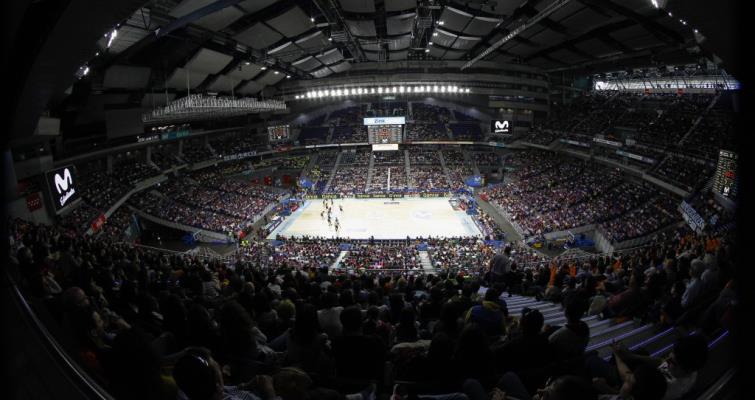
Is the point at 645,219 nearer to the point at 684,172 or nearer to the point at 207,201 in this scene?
the point at 684,172

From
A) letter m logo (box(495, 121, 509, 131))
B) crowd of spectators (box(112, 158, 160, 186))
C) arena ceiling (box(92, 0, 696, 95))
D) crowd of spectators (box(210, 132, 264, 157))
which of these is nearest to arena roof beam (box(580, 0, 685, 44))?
arena ceiling (box(92, 0, 696, 95))

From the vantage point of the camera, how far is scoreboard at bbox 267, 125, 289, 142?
4456 centimetres

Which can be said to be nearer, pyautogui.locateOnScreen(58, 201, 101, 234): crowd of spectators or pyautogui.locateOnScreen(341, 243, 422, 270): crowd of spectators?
pyautogui.locateOnScreen(58, 201, 101, 234): crowd of spectators

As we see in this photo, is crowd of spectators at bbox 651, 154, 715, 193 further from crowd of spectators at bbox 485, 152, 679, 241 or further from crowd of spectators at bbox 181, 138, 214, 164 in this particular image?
crowd of spectators at bbox 181, 138, 214, 164

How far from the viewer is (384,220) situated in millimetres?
32000

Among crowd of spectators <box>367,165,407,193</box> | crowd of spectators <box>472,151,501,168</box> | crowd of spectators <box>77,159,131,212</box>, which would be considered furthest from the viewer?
crowd of spectators <box>472,151,501,168</box>

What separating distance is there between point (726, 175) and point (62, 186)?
30.2 metres

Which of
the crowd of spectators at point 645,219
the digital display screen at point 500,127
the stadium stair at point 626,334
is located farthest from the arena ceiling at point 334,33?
the stadium stair at point 626,334

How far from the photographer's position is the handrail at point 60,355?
2.49 metres

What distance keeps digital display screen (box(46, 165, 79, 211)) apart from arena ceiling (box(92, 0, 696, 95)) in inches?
211

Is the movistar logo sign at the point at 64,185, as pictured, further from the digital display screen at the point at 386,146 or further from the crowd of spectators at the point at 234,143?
the digital display screen at the point at 386,146

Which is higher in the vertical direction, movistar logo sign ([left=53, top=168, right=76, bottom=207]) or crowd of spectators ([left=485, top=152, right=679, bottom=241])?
movistar logo sign ([left=53, top=168, right=76, bottom=207])

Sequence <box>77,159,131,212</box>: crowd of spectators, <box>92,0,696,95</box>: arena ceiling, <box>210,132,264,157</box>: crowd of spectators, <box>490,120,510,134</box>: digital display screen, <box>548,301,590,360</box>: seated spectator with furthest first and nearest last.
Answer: <box>210,132,264,157</box>: crowd of spectators, <box>490,120,510,134</box>: digital display screen, <box>77,159,131,212</box>: crowd of spectators, <box>92,0,696,95</box>: arena ceiling, <box>548,301,590,360</box>: seated spectator

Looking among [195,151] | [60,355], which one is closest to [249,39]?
[195,151]
